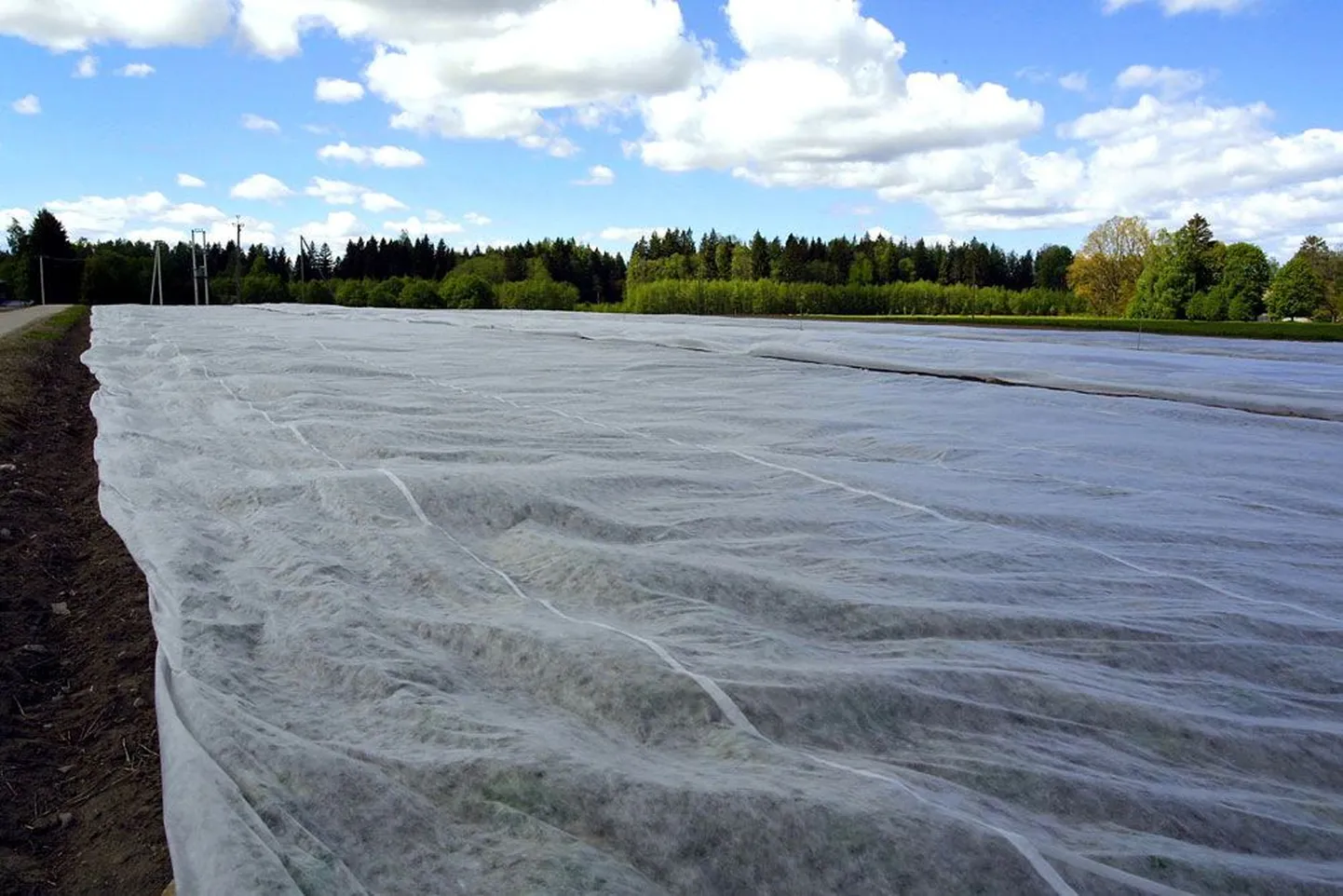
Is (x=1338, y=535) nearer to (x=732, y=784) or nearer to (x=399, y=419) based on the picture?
(x=732, y=784)

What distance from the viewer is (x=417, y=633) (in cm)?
254

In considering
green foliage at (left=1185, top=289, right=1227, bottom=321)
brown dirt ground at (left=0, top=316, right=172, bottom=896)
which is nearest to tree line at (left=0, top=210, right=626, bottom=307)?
green foliage at (left=1185, top=289, right=1227, bottom=321)

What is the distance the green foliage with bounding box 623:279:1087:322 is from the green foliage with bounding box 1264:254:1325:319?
10761 mm

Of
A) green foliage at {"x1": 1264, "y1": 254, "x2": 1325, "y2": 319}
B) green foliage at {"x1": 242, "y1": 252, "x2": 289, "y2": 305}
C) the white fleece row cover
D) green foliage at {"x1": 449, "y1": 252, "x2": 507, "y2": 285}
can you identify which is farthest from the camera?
green foliage at {"x1": 449, "y1": 252, "x2": 507, "y2": 285}

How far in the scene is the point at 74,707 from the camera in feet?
9.71

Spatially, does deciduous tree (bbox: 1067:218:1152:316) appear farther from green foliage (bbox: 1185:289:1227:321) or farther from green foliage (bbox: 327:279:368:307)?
green foliage (bbox: 327:279:368:307)

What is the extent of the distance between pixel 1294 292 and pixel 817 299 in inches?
686

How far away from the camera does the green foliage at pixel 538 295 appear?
37406 millimetres

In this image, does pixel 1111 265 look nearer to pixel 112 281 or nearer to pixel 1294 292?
pixel 1294 292

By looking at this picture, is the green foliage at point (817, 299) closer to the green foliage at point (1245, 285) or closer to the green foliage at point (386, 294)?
the green foliage at point (1245, 285)

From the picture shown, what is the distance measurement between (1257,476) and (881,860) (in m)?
3.83

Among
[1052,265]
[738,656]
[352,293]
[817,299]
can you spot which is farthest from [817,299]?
[738,656]

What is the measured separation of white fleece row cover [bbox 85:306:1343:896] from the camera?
1.64m

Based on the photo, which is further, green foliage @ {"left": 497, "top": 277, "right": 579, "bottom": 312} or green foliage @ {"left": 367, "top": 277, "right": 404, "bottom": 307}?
green foliage @ {"left": 367, "top": 277, "right": 404, "bottom": 307}
